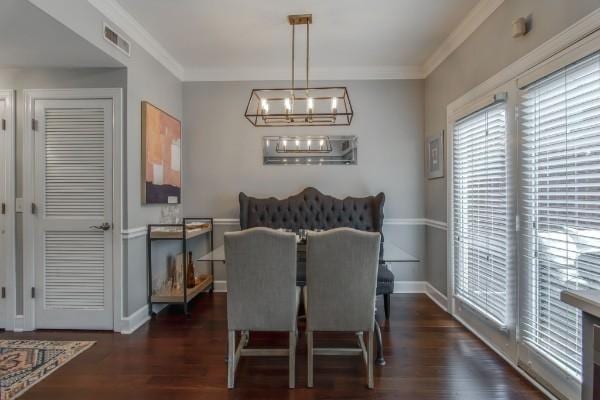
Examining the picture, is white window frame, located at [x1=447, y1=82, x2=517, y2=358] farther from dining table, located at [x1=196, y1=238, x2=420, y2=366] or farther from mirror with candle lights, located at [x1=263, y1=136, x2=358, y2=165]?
mirror with candle lights, located at [x1=263, y1=136, x2=358, y2=165]

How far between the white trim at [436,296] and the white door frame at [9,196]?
167 inches

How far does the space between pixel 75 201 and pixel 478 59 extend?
12.5 ft

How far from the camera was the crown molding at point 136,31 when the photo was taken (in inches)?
102


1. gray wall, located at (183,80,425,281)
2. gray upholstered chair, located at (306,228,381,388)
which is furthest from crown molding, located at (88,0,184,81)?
gray upholstered chair, located at (306,228,381,388)

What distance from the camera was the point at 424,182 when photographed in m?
4.06

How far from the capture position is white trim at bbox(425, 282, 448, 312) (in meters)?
3.47

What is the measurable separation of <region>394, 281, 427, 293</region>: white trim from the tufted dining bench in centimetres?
87

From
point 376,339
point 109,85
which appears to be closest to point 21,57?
point 109,85

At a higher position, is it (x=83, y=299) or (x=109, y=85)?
(x=109, y=85)

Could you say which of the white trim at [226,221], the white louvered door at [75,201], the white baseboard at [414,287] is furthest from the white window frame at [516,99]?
the white louvered door at [75,201]

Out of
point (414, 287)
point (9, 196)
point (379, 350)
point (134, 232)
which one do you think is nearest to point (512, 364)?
point (379, 350)

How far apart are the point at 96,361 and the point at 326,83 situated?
368 cm

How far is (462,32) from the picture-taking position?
3.01 metres

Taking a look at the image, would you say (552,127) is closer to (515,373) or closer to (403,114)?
(515,373)
